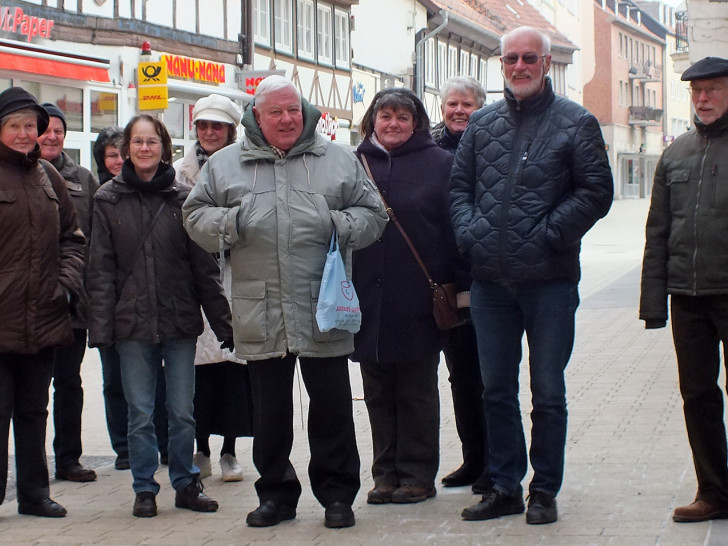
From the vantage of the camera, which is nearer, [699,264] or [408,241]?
[699,264]

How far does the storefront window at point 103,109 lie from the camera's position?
22641 mm

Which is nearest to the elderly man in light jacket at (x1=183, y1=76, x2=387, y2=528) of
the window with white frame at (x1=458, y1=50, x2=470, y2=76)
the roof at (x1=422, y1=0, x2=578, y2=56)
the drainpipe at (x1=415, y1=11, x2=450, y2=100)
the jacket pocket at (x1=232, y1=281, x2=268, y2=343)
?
the jacket pocket at (x1=232, y1=281, x2=268, y2=343)

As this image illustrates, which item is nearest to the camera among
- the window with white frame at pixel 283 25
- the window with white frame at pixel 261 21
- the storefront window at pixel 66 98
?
the storefront window at pixel 66 98

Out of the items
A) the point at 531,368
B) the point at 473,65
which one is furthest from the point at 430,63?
the point at 531,368

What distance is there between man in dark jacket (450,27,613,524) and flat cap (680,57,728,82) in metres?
0.44

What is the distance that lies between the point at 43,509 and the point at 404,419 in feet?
5.54

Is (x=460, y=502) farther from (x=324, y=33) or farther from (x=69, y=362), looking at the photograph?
(x=324, y=33)

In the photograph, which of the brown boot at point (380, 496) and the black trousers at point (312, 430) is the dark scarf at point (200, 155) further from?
the brown boot at point (380, 496)

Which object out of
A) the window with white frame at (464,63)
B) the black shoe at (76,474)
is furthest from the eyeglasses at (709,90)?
the window with white frame at (464,63)

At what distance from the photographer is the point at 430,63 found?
43.8 metres

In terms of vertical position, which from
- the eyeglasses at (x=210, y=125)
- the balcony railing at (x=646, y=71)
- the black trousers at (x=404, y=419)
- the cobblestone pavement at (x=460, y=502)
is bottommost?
the cobblestone pavement at (x=460, y=502)

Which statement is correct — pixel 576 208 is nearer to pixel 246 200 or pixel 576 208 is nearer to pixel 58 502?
pixel 246 200

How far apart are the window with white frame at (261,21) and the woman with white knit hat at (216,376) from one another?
21.5 metres

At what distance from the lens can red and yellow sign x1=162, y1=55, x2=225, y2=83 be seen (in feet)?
80.3
